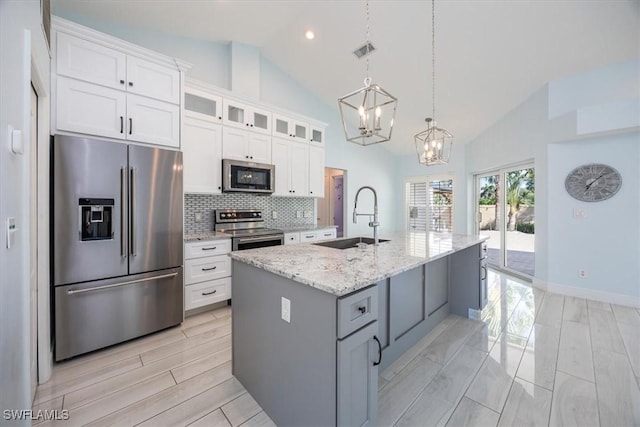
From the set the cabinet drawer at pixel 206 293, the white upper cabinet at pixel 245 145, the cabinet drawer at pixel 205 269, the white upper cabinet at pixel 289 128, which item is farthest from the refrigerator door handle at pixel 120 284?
the white upper cabinet at pixel 289 128

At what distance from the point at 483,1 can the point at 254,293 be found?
11.5 ft

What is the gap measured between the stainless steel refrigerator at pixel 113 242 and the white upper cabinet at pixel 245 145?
88cm

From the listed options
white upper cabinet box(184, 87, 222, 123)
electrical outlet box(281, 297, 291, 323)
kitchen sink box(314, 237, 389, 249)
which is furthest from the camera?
white upper cabinet box(184, 87, 222, 123)

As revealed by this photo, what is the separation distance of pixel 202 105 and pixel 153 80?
0.66 m

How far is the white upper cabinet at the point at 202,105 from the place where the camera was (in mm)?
2984

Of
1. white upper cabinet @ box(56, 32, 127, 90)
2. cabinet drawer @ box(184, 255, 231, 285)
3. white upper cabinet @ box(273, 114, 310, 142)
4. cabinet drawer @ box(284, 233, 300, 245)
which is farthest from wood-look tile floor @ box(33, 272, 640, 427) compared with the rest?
white upper cabinet @ box(273, 114, 310, 142)

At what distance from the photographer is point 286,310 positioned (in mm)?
1380

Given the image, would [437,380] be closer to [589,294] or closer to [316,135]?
[589,294]

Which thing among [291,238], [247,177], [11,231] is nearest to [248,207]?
[247,177]

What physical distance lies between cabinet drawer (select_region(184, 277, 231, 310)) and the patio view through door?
4.52 m

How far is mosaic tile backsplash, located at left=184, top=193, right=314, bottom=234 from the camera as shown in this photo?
11.0 ft

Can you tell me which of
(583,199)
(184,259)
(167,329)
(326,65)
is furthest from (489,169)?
(167,329)

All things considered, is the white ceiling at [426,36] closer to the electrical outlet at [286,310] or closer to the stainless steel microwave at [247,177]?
the stainless steel microwave at [247,177]

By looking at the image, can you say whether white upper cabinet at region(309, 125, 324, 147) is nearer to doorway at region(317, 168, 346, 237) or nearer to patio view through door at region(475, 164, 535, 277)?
doorway at region(317, 168, 346, 237)
